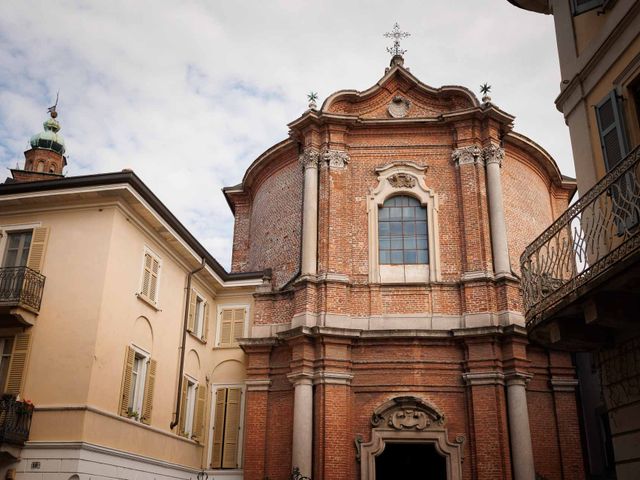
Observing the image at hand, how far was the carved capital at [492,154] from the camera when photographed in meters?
21.0

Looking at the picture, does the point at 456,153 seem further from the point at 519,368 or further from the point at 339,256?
the point at 519,368

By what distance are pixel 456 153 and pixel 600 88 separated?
36.0 ft

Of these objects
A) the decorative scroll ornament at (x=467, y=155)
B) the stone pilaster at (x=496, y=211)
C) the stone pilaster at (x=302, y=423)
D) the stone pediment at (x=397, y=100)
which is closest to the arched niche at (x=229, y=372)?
the stone pilaster at (x=302, y=423)

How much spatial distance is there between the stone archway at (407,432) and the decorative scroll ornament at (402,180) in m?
6.49

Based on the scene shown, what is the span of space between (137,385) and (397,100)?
38.9 feet

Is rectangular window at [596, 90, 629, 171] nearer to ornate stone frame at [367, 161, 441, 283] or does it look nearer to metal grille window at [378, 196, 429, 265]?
ornate stone frame at [367, 161, 441, 283]

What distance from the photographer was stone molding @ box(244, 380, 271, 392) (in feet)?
65.3

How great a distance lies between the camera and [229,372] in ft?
71.4

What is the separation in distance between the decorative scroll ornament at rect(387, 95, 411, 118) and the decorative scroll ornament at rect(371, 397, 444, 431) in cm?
902

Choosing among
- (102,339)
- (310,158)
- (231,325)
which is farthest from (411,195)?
(102,339)

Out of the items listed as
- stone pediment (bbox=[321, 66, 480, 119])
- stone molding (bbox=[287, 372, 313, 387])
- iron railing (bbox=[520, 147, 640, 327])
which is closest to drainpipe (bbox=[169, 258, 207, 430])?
stone molding (bbox=[287, 372, 313, 387])

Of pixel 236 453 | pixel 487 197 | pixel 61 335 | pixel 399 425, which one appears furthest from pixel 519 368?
pixel 61 335

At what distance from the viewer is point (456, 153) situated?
21266 mm

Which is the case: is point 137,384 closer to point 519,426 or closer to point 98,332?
point 98,332
